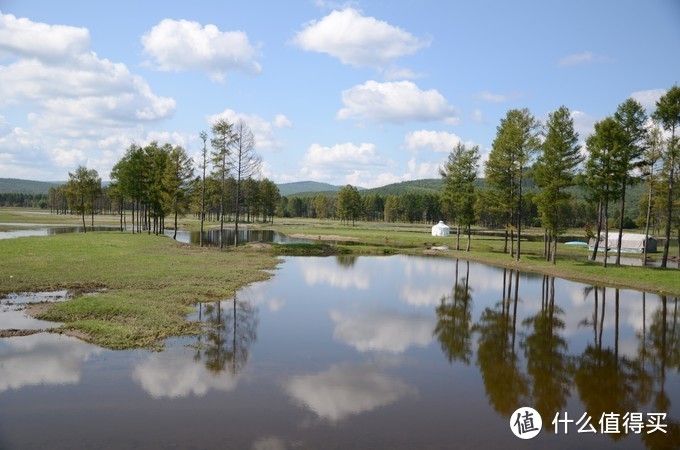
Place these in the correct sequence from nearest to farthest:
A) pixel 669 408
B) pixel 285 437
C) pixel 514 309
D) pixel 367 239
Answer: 1. pixel 285 437
2. pixel 669 408
3. pixel 514 309
4. pixel 367 239

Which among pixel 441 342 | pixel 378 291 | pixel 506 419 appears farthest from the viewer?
pixel 378 291

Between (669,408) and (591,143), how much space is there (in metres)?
36.6

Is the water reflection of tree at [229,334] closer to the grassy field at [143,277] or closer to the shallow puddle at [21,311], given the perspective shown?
the grassy field at [143,277]

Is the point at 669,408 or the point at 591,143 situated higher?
the point at 591,143

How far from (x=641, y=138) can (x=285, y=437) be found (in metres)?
45.0

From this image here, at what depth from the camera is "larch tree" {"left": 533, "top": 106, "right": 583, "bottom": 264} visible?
4519 centimetres

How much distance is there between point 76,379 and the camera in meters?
13.5

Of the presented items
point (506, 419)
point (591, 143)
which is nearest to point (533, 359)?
point (506, 419)

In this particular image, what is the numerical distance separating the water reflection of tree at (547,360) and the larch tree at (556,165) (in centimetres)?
2118

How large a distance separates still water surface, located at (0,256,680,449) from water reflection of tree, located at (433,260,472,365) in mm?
141

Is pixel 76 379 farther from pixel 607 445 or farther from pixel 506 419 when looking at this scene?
pixel 607 445

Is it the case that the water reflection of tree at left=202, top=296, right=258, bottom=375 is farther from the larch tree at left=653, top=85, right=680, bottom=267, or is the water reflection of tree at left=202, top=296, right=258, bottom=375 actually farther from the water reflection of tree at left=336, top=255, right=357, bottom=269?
the larch tree at left=653, top=85, right=680, bottom=267

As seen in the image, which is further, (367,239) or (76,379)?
(367,239)

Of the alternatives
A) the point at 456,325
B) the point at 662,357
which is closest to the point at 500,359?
the point at 456,325
